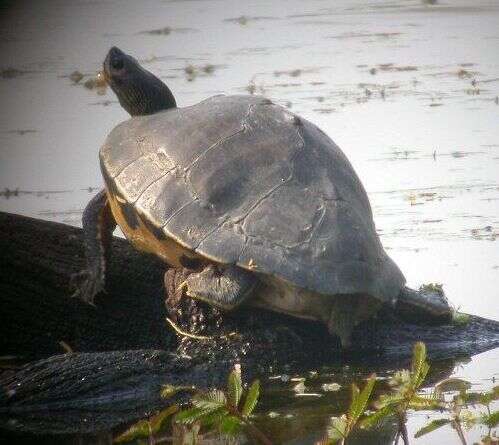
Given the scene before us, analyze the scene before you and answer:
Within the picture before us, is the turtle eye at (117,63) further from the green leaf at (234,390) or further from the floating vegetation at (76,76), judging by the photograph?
the floating vegetation at (76,76)

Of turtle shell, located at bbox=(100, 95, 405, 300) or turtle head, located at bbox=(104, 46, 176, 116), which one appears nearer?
turtle shell, located at bbox=(100, 95, 405, 300)

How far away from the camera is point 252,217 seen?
4.75 meters

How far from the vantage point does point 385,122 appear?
1046 cm

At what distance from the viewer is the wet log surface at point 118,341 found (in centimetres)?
464

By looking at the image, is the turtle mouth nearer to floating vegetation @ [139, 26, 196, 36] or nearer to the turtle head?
the turtle head

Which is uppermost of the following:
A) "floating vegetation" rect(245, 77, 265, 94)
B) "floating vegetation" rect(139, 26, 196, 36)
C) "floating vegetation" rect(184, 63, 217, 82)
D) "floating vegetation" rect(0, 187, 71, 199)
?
"floating vegetation" rect(0, 187, 71, 199)

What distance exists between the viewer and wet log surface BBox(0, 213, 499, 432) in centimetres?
464

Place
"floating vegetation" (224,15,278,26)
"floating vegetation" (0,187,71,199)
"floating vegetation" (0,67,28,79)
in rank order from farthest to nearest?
"floating vegetation" (224,15,278,26)
"floating vegetation" (0,67,28,79)
"floating vegetation" (0,187,71,199)

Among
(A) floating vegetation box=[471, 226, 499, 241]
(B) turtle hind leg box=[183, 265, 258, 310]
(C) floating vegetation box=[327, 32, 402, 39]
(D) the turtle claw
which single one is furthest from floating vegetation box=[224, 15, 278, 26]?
(B) turtle hind leg box=[183, 265, 258, 310]

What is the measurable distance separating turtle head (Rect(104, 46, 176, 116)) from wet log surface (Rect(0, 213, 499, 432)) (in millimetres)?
986

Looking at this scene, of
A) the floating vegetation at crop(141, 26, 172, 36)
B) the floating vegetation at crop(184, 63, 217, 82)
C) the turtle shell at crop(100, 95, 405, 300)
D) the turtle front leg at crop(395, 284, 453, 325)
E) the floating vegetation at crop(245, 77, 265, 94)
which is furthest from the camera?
the floating vegetation at crop(141, 26, 172, 36)

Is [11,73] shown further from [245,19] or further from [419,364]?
[419,364]

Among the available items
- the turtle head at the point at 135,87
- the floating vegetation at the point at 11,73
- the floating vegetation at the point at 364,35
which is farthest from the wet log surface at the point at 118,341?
the floating vegetation at the point at 364,35

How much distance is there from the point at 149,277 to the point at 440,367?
126 cm
